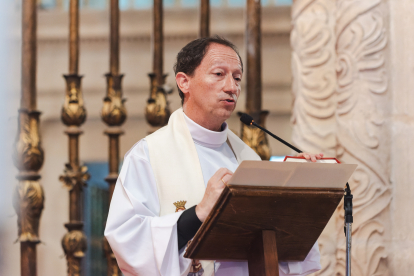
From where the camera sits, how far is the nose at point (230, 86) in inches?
80.7

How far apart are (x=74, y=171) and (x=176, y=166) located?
2061 mm

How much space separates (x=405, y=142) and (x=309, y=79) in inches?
26.4

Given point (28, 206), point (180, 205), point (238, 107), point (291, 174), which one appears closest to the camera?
point (291, 174)

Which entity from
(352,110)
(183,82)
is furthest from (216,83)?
(352,110)

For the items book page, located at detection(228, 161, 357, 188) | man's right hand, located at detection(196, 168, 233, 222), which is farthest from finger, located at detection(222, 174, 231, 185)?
book page, located at detection(228, 161, 357, 188)

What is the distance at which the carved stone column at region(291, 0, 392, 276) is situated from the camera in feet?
9.80

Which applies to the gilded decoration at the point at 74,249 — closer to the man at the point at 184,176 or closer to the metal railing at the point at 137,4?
the man at the point at 184,176

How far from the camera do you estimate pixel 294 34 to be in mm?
3314

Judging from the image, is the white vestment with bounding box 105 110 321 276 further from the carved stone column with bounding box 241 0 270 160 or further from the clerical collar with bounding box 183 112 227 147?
the carved stone column with bounding box 241 0 270 160

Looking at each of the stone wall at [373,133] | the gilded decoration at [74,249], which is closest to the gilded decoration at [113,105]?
the gilded decoration at [74,249]

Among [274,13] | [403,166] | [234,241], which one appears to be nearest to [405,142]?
[403,166]

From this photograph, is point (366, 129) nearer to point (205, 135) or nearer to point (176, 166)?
point (205, 135)

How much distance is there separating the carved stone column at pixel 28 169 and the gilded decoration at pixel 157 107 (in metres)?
0.82

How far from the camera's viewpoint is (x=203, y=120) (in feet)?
7.17
